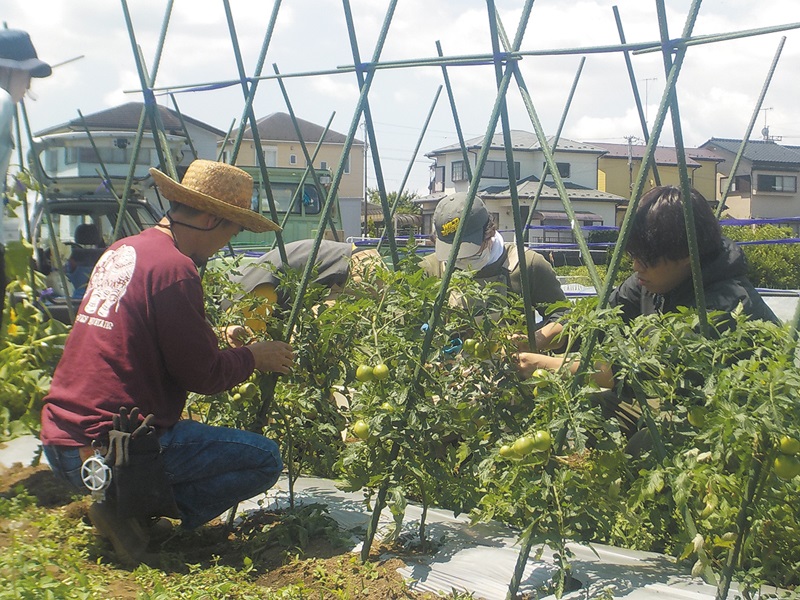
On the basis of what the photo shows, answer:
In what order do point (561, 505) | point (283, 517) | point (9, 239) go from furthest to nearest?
1. point (9, 239)
2. point (283, 517)
3. point (561, 505)

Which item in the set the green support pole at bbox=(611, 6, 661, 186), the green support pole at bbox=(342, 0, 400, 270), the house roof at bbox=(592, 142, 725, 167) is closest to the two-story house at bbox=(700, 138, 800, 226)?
the house roof at bbox=(592, 142, 725, 167)

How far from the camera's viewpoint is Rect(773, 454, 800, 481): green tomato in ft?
5.99

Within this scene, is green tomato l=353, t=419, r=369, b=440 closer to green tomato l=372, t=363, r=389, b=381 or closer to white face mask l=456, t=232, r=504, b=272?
green tomato l=372, t=363, r=389, b=381

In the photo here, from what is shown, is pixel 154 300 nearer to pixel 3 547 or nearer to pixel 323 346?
pixel 323 346

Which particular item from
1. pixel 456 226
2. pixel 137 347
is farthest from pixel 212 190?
pixel 456 226

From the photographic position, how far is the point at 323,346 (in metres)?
2.91

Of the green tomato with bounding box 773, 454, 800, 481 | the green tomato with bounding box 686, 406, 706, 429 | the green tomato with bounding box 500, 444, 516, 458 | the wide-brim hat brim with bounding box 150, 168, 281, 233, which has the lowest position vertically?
the green tomato with bounding box 500, 444, 516, 458

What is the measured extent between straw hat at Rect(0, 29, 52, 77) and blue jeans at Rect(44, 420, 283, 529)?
5.35ft

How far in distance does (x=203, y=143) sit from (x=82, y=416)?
506 inches

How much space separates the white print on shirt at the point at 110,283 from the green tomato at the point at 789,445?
1.96m

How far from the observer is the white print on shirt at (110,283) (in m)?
2.67

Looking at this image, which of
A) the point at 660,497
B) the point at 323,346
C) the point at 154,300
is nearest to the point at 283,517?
the point at 323,346

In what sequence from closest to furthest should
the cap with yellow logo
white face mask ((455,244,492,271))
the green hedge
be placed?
the cap with yellow logo, white face mask ((455,244,492,271)), the green hedge

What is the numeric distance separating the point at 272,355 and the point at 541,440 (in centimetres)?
112
